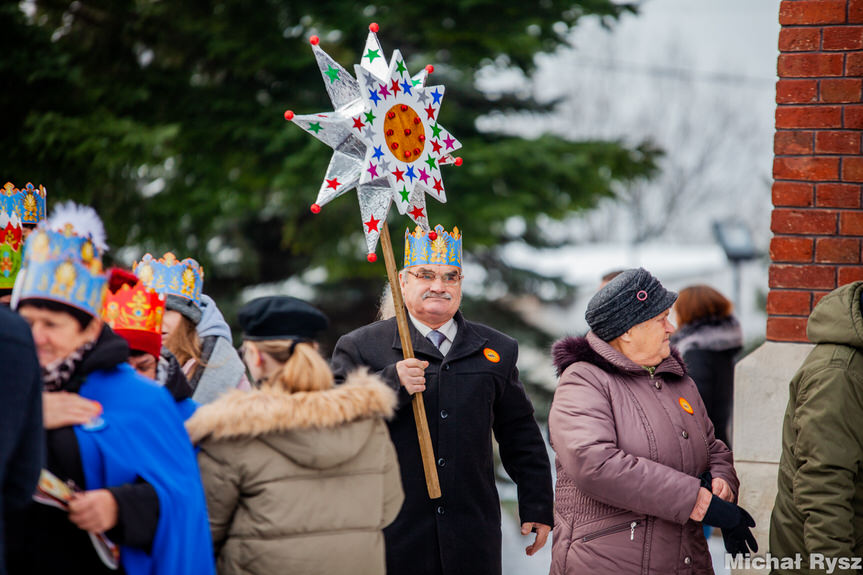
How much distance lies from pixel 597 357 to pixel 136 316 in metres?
1.75

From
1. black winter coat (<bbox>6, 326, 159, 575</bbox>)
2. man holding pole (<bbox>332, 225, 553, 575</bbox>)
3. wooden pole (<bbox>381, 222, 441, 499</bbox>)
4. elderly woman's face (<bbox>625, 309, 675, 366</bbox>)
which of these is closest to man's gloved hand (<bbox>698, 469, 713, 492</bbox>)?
elderly woman's face (<bbox>625, 309, 675, 366</bbox>)

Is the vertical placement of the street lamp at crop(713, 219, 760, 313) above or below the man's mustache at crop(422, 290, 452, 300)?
above

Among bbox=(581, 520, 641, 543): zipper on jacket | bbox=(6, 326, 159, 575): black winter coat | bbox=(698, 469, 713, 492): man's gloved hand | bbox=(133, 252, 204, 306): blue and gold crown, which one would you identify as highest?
bbox=(133, 252, 204, 306): blue and gold crown

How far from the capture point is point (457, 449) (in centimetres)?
381

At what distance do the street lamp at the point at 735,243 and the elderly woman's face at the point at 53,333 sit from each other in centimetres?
1117

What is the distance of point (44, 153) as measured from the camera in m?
8.51

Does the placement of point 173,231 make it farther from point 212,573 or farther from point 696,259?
point 696,259

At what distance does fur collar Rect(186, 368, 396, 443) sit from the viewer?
2719 mm

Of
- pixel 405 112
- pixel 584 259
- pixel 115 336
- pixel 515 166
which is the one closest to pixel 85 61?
pixel 515 166

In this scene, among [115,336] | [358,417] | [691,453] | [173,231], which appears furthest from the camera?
[173,231]

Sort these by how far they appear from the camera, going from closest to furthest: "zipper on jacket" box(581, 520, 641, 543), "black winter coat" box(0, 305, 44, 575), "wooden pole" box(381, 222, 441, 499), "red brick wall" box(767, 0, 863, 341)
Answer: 1. "black winter coat" box(0, 305, 44, 575)
2. "zipper on jacket" box(581, 520, 641, 543)
3. "wooden pole" box(381, 222, 441, 499)
4. "red brick wall" box(767, 0, 863, 341)

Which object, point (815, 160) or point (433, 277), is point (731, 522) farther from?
point (815, 160)

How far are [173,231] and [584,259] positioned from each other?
67.0 feet

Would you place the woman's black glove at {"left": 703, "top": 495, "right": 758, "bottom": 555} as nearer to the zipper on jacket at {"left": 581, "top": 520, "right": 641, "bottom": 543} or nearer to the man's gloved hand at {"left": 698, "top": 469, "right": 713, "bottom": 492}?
the man's gloved hand at {"left": 698, "top": 469, "right": 713, "bottom": 492}
